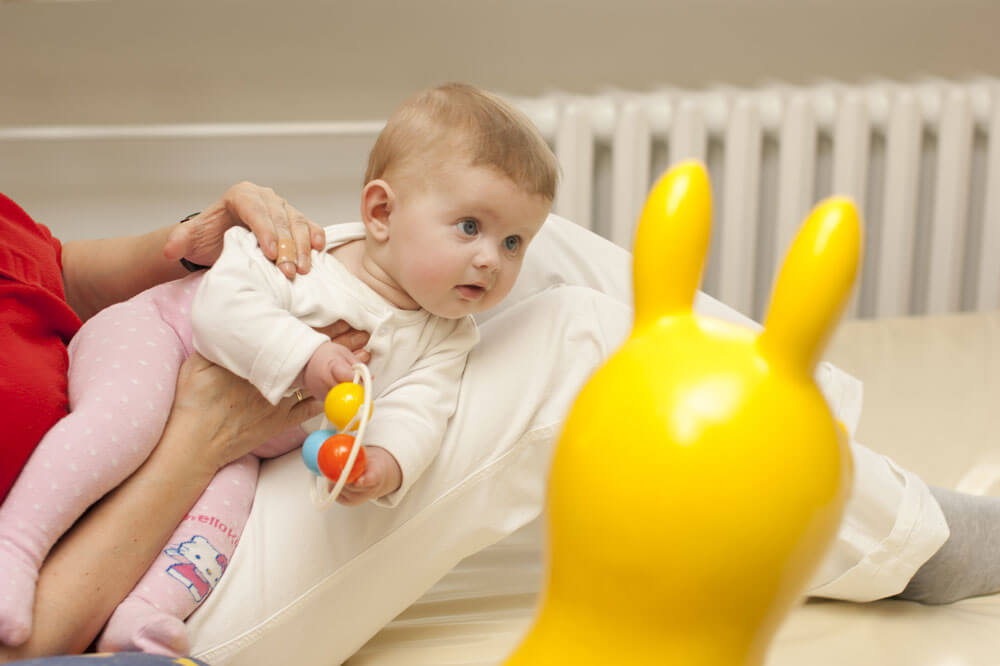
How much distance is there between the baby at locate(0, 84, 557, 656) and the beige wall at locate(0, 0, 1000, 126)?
3.51ft

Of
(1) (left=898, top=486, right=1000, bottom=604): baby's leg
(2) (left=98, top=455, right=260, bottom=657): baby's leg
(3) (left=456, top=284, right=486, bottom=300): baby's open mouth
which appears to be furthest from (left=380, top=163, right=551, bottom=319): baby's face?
(1) (left=898, top=486, right=1000, bottom=604): baby's leg

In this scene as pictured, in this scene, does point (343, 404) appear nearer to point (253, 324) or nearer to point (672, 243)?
point (253, 324)

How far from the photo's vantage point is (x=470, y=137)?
2.68 ft

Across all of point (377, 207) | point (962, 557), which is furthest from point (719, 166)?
point (377, 207)

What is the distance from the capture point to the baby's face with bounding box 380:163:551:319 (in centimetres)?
81

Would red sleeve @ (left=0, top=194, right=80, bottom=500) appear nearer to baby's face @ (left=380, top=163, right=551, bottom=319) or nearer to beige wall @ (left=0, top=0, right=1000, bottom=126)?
A: baby's face @ (left=380, top=163, right=551, bottom=319)

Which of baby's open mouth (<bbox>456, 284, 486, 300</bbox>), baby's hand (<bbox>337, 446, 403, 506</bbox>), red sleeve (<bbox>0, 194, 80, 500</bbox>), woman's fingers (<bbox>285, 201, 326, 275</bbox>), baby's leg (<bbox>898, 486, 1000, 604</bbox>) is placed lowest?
baby's leg (<bbox>898, 486, 1000, 604</bbox>)

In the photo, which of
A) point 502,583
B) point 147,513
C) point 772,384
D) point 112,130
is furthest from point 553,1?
point 772,384

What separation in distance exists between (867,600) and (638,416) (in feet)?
2.19

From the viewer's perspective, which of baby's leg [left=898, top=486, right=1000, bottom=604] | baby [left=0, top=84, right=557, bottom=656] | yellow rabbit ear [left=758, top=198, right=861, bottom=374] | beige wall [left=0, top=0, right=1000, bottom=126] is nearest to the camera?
yellow rabbit ear [left=758, top=198, right=861, bottom=374]

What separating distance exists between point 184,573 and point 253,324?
213 mm

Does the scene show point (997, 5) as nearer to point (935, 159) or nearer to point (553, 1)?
point (935, 159)

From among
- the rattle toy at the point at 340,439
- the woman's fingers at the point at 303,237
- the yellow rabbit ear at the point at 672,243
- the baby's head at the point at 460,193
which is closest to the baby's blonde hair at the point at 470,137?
the baby's head at the point at 460,193

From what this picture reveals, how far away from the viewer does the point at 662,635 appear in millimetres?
453
